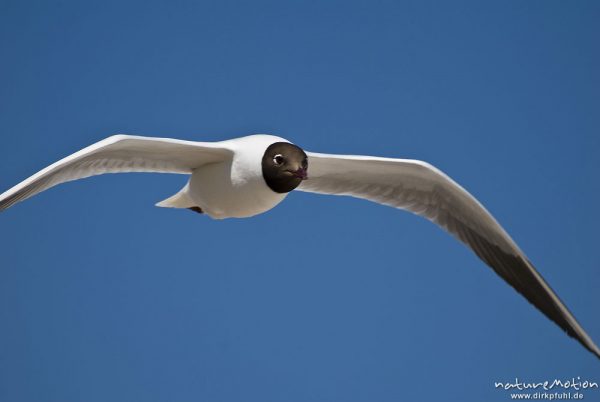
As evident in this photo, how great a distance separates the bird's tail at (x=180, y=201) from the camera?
8703mm

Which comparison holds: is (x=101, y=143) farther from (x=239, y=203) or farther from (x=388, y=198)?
(x=388, y=198)

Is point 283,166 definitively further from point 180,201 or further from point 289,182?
point 180,201

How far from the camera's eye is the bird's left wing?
29.4 ft

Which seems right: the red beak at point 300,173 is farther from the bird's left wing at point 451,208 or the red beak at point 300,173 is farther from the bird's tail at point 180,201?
the bird's tail at point 180,201

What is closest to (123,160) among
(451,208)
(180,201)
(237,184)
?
(180,201)

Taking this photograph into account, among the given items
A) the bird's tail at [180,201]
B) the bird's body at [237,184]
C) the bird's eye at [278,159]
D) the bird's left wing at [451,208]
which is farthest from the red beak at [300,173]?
the bird's tail at [180,201]

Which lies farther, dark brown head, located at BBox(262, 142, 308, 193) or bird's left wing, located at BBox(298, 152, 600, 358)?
bird's left wing, located at BBox(298, 152, 600, 358)

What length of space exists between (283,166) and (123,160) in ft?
4.80

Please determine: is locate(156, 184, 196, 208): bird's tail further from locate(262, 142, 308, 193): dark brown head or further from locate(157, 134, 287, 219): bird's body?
locate(262, 142, 308, 193): dark brown head

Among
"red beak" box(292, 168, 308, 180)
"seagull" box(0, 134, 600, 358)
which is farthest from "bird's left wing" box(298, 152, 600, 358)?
"red beak" box(292, 168, 308, 180)

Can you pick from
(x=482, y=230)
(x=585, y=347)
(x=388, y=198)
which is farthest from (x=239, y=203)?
(x=585, y=347)

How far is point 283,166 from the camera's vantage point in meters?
7.59

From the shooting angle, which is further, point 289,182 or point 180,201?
point 180,201

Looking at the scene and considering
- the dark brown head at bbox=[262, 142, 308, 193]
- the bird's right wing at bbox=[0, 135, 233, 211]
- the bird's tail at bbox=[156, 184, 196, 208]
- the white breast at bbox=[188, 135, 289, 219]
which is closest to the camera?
the bird's right wing at bbox=[0, 135, 233, 211]
